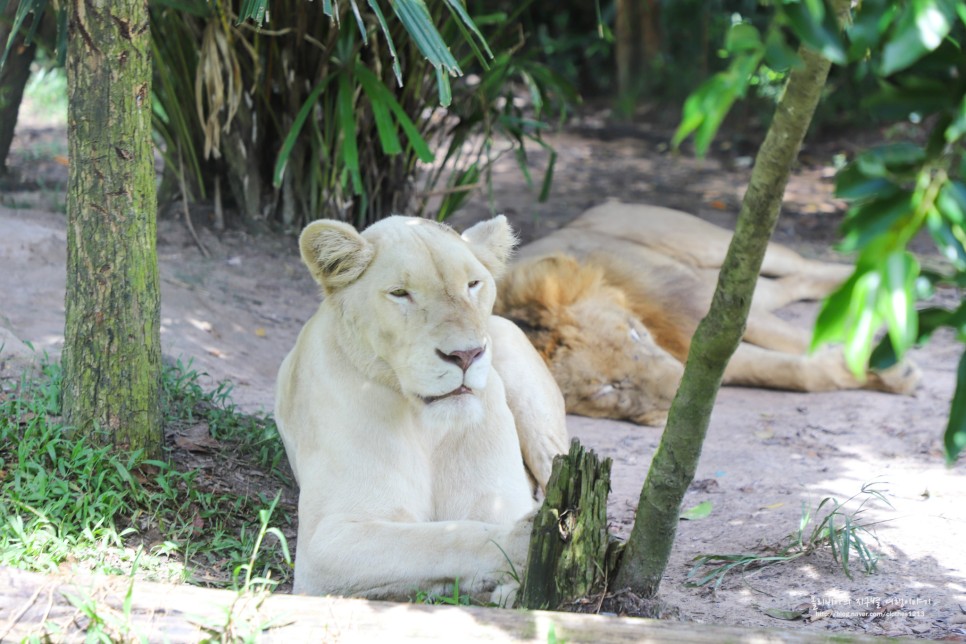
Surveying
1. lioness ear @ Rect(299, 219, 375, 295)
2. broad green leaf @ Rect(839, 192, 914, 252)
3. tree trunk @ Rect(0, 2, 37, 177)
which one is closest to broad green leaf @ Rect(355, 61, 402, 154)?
tree trunk @ Rect(0, 2, 37, 177)

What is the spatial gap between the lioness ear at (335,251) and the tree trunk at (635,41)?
9205 mm

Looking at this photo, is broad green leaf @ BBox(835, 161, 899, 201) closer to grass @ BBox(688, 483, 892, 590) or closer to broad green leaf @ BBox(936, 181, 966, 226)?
broad green leaf @ BBox(936, 181, 966, 226)

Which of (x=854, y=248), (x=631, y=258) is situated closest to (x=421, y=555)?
(x=854, y=248)

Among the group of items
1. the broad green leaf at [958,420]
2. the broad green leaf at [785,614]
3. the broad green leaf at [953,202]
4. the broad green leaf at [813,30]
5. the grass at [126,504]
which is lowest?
the grass at [126,504]

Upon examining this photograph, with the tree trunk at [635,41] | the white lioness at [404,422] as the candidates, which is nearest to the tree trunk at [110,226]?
the white lioness at [404,422]

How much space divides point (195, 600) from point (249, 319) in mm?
3531

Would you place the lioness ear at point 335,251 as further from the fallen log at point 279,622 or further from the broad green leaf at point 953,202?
the broad green leaf at point 953,202

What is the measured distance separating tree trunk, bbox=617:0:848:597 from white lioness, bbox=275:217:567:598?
348 millimetres

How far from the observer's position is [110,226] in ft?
11.1

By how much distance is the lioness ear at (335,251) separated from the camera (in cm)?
310

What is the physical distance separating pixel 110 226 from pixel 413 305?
1.12 metres

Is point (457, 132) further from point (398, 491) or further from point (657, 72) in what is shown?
point (657, 72)

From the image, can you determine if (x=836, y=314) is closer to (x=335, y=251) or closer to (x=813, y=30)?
(x=813, y=30)

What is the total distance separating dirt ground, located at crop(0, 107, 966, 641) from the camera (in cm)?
314
